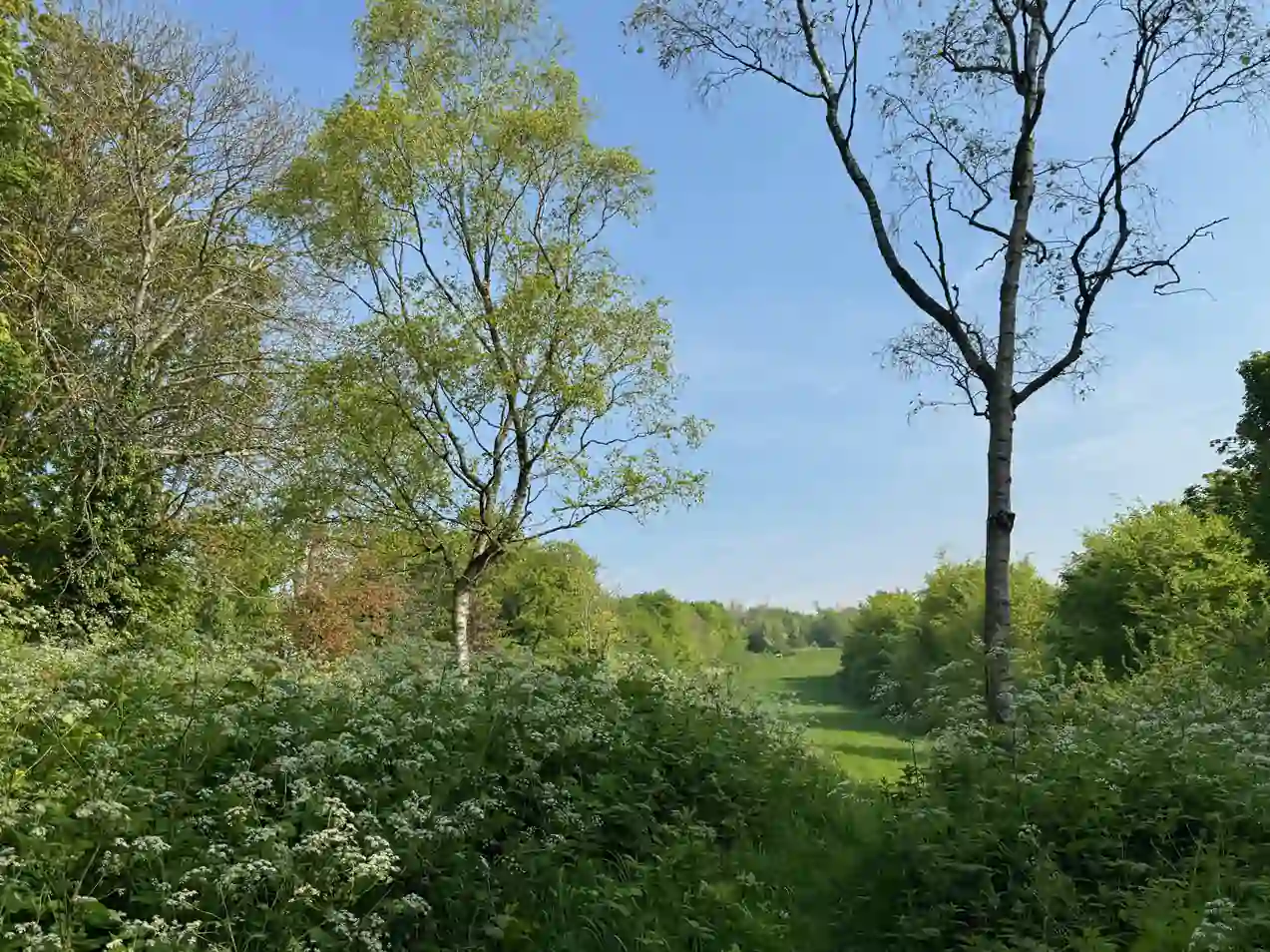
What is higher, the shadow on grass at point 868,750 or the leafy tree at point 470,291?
the leafy tree at point 470,291

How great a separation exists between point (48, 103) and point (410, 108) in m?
7.14

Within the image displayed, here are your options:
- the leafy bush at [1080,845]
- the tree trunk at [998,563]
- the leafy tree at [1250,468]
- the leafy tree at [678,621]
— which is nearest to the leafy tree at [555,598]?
the leafy tree at [678,621]

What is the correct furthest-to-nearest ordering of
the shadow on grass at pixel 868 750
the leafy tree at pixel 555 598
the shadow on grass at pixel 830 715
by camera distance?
1. the leafy tree at pixel 555 598
2. the shadow on grass at pixel 830 715
3. the shadow on grass at pixel 868 750

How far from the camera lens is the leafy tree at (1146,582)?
17.7 m

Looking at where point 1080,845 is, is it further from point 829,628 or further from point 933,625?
point 829,628

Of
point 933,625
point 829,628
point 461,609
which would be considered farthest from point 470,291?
point 829,628

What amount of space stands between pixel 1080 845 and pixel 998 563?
3851mm

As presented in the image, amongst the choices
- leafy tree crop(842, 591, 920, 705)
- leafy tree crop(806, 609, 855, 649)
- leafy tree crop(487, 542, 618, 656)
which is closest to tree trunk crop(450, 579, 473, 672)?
leafy tree crop(487, 542, 618, 656)

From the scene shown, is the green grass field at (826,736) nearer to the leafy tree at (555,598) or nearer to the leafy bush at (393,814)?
the leafy bush at (393,814)

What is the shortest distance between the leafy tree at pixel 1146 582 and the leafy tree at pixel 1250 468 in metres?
0.77

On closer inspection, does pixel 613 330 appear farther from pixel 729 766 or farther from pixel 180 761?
pixel 180 761

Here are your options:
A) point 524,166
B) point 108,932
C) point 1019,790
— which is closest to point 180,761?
point 108,932

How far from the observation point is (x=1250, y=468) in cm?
1642

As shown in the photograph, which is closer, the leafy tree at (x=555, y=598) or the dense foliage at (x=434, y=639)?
the dense foliage at (x=434, y=639)
